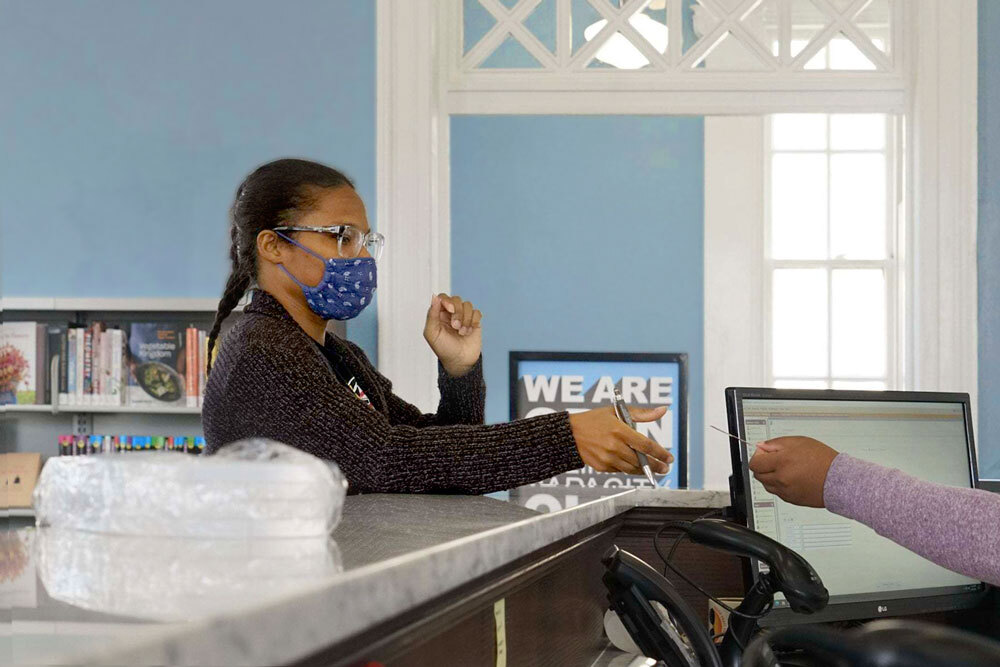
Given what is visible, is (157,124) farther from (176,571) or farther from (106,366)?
(176,571)

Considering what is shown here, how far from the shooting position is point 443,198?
3.36 metres

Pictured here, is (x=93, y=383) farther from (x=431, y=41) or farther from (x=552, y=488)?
(x=552, y=488)

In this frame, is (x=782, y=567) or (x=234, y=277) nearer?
(x=782, y=567)

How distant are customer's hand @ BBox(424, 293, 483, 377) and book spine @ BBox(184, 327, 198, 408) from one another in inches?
76.5

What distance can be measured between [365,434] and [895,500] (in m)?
0.62

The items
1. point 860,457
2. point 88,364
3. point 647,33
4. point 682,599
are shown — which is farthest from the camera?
point 88,364

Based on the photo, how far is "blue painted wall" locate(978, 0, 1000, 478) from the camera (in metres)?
3.19

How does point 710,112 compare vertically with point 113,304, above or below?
above

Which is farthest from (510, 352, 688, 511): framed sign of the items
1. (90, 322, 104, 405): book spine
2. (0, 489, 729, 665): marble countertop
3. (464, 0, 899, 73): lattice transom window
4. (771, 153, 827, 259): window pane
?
(0, 489, 729, 665): marble countertop

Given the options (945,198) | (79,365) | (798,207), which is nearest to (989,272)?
(945,198)

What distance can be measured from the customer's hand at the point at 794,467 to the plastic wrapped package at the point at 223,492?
Result: 837mm

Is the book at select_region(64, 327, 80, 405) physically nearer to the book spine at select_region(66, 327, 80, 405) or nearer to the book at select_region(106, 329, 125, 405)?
the book spine at select_region(66, 327, 80, 405)

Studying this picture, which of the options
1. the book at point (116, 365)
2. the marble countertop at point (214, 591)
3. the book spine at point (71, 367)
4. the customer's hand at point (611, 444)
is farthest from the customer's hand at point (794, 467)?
the book spine at point (71, 367)

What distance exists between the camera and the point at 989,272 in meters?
3.21
